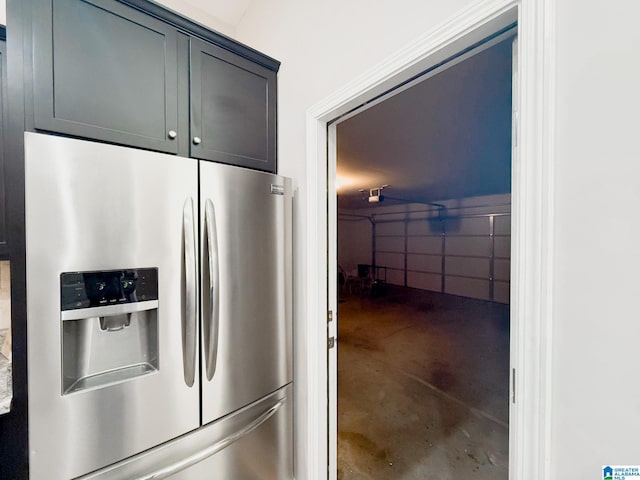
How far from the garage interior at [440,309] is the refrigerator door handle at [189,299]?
3.30 ft

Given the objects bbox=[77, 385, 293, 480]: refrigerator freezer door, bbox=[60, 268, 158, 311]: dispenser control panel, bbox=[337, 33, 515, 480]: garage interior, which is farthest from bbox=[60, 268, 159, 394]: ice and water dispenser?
bbox=[337, 33, 515, 480]: garage interior

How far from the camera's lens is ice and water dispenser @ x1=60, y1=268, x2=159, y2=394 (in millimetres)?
828

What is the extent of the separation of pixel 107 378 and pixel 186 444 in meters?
0.41

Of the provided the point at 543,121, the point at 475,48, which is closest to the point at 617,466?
the point at 543,121

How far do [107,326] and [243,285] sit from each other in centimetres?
50

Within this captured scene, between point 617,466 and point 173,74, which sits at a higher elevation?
point 173,74

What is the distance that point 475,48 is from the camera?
2.67ft

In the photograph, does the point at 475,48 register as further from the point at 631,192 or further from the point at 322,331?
the point at 322,331

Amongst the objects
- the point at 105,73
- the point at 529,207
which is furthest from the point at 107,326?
the point at 529,207

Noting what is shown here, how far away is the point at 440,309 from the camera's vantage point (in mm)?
6078

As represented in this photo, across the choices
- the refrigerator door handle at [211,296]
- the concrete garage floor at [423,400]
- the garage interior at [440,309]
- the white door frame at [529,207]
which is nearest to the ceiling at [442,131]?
the garage interior at [440,309]

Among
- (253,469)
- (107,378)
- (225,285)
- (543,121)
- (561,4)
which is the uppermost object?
(561,4)

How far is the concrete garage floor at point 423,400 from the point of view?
70.3 inches

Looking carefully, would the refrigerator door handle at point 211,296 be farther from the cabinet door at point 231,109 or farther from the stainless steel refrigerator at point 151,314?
the cabinet door at point 231,109
